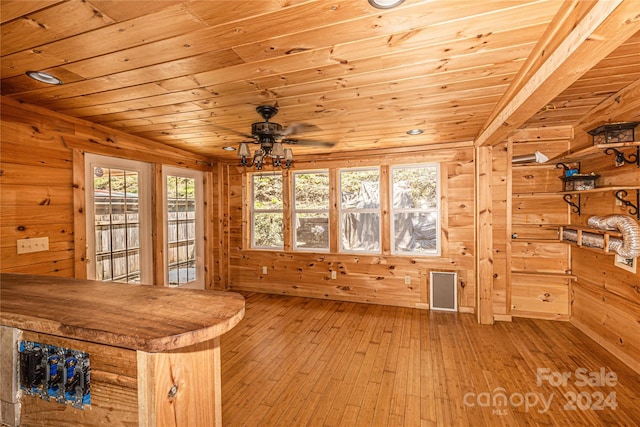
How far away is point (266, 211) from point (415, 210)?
2.57 m

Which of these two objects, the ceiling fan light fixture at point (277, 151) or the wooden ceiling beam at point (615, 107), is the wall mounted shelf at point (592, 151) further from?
the ceiling fan light fixture at point (277, 151)

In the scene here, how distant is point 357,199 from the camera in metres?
4.52

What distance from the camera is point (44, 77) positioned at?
1.92m

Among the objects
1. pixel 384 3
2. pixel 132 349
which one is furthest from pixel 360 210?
pixel 132 349

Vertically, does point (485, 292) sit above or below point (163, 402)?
below

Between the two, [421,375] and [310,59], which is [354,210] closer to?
[421,375]

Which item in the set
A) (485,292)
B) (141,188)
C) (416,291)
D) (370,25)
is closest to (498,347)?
(485,292)

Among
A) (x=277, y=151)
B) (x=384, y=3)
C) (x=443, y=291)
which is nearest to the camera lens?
(x=384, y=3)

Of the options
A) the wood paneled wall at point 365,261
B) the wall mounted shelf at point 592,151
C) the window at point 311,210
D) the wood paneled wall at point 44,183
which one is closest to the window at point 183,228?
the wood paneled wall at point 365,261

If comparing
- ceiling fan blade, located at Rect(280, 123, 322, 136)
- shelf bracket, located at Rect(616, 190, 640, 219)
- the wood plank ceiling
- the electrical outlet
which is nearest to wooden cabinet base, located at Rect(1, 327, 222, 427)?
the wood plank ceiling

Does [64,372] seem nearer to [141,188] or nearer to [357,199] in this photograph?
[141,188]

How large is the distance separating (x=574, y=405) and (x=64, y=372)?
3.09 m

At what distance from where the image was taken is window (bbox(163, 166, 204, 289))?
4.07 m

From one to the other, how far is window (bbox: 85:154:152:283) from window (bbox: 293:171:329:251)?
2.21m
